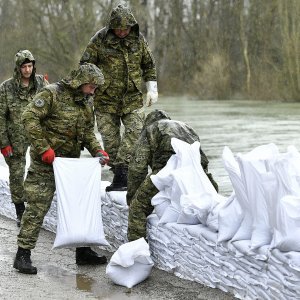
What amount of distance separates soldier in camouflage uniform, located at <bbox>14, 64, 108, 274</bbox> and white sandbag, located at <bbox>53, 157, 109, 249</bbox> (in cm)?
13

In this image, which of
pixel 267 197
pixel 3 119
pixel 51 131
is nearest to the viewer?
pixel 267 197

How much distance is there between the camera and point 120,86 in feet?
27.0

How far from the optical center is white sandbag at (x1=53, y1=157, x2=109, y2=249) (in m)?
6.62

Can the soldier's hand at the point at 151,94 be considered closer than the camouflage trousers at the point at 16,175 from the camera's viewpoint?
Yes

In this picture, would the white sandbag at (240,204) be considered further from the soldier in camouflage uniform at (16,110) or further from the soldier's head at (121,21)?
the soldier in camouflage uniform at (16,110)

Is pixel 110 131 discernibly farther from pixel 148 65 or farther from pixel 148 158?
pixel 148 158

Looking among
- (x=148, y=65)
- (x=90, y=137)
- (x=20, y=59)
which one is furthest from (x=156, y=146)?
(x=20, y=59)

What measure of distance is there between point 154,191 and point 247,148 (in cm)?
1010

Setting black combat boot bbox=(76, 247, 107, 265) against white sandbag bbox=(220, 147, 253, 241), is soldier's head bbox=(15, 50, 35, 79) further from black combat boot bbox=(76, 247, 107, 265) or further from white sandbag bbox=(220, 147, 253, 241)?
white sandbag bbox=(220, 147, 253, 241)

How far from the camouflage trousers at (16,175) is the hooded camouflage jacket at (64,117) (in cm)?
204

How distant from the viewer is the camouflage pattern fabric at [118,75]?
26.6 ft

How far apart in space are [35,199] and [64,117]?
2.12ft

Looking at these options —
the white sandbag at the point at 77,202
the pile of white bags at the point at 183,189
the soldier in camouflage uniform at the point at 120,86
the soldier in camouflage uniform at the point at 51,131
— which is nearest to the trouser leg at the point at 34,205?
the soldier in camouflage uniform at the point at 51,131

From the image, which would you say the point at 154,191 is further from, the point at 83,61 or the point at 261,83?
the point at 261,83
